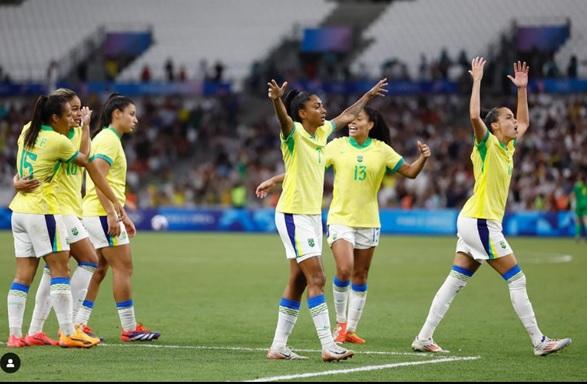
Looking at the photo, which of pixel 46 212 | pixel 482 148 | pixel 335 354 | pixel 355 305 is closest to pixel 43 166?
pixel 46 212

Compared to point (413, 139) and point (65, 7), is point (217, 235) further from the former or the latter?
point (65, 7)

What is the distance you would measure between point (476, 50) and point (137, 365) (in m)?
38.4

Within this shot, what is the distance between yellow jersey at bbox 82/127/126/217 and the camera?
12.0m

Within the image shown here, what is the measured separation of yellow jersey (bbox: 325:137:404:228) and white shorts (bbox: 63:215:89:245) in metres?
2.84

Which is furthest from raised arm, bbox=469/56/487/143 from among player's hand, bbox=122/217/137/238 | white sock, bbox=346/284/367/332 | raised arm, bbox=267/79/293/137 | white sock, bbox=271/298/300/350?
player's hand, bbox=122/217/137/238

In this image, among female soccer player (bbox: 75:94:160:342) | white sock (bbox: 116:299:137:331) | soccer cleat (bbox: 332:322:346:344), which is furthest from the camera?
soccer cleat (bbox: 332:322:346:344)

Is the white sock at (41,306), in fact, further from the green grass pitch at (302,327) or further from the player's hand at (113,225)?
the player's hand at (113,225)

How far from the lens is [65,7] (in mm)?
54062

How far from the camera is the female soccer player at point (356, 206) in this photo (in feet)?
40.9

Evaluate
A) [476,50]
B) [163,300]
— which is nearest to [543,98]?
[476,50]

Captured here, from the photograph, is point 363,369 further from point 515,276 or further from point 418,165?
point 418,165

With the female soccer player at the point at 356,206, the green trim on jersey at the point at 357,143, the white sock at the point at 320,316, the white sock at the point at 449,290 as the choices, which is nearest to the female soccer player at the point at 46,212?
the white sock at the point at 320,316

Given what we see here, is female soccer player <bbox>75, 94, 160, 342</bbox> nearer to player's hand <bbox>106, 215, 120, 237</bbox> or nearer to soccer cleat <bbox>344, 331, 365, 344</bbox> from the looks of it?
player's hand <bbox>106, 215, 120, 237</bbox>

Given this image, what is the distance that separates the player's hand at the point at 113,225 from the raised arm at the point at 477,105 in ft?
12.6
